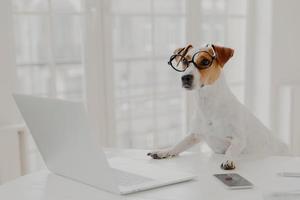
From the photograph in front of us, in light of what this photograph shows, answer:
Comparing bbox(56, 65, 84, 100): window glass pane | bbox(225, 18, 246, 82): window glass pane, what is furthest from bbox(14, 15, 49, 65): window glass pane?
bbox(225, 18, 246, 82): window glass pane

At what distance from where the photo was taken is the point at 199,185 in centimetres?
110

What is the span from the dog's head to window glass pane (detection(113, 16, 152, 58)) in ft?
3.57

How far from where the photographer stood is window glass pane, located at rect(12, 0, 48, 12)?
1968mm

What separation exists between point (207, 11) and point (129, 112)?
88cm

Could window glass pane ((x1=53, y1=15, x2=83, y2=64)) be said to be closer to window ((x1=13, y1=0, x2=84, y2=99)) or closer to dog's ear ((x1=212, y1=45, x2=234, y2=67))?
window ((x1=13, y1=0, x2=84, y2=99))

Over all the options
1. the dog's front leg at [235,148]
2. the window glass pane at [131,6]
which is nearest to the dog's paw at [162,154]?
the dog's front leg at [235,148]

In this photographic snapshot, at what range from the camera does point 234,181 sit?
1104mm

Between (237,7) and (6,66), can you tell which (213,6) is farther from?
(6,66)

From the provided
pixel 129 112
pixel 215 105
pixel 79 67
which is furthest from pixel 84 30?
pixel 215 105

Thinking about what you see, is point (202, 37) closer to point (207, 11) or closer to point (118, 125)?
point (207, 11)

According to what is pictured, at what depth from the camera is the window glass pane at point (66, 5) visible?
2109mm

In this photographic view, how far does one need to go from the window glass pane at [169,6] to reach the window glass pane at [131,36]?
104 mm

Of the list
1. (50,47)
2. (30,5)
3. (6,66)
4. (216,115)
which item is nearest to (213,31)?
(50,47)

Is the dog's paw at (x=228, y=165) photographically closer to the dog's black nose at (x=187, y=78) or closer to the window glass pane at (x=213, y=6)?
the dog's black nose at (x=187, y=78)
